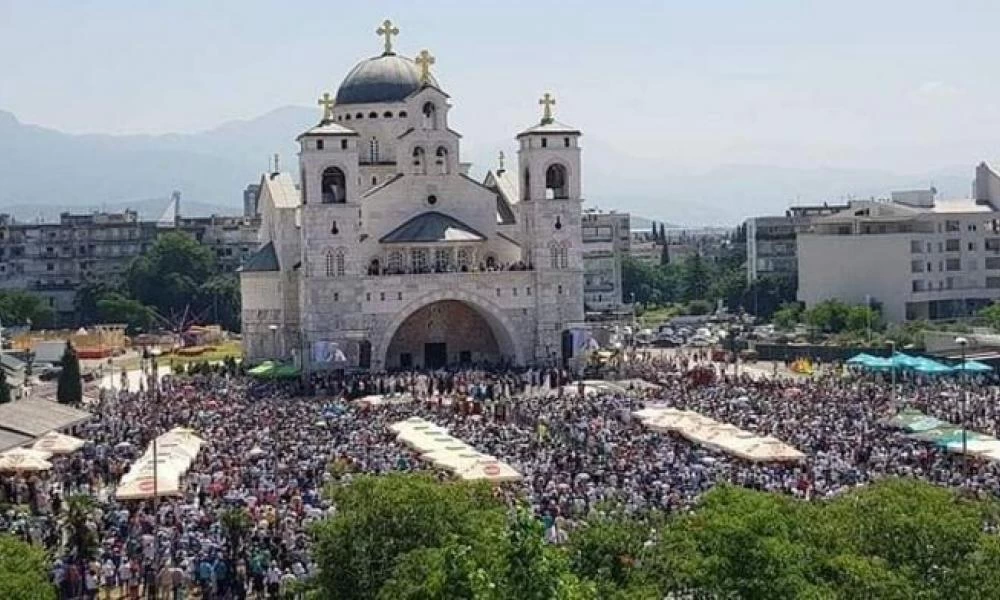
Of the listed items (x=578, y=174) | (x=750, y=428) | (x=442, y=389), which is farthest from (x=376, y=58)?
(x=750, y=428)

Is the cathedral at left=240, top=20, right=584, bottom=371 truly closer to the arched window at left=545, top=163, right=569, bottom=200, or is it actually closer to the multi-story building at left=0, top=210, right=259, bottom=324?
the arched window at left=545, top=163, right=569, bottom=200

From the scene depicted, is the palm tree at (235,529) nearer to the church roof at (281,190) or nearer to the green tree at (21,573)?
the green tree at (21,573)

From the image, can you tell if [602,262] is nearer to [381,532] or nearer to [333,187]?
[333,187]

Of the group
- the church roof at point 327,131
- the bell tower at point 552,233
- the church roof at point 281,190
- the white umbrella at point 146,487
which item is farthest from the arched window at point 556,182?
the white umbrella at point 146,487

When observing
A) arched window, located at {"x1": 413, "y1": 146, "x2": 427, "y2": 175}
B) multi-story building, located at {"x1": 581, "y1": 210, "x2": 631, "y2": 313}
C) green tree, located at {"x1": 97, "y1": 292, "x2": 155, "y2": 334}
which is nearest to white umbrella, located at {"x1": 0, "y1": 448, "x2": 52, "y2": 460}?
arched window, located at {"x1": 413, "y1": 146, "x2": 427, "y2": 175}

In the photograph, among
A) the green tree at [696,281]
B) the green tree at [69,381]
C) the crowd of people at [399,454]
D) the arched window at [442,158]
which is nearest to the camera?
the crowd of people at [399,454]

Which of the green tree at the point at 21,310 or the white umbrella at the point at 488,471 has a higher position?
the green tree at the point at 21,310

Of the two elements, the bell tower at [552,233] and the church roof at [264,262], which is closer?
the bell tower at [552,233]

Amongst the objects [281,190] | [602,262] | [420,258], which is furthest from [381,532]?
[602,262]
